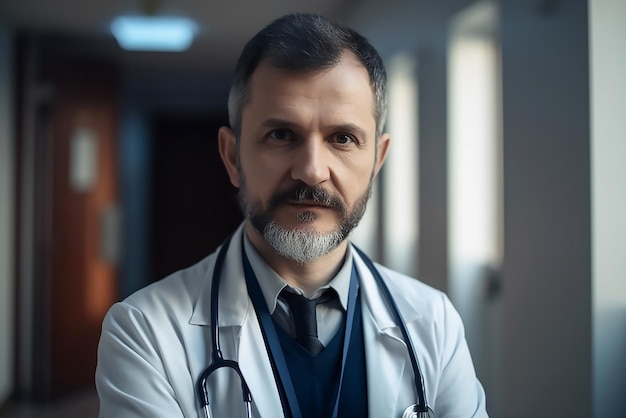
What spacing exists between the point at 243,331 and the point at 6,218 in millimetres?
3067

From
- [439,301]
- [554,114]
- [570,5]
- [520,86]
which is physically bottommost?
[439,301]

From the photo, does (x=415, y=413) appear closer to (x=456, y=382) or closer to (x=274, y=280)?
(x=456, y=382)

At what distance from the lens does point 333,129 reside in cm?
97

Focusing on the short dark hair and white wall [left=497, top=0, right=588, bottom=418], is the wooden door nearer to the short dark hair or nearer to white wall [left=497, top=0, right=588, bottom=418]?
white wall [left=497, top=0, right=588, bottom=418]

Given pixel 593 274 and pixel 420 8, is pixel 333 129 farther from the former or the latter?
pixel 420 8

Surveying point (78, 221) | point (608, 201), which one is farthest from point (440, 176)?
point (78, 221)

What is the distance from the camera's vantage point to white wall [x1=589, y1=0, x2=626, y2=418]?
4.83 feet

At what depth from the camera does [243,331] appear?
99 cm

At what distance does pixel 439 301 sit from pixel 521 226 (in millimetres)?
790

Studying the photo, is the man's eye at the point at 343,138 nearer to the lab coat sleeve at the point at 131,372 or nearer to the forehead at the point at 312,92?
the forehead at the point at 312,92

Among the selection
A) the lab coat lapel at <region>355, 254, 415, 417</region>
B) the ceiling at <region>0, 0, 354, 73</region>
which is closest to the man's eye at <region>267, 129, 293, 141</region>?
the lab coat lapel at <region>355, 254, 415, 417</region>

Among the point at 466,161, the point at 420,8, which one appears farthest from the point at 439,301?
the point at 420,8

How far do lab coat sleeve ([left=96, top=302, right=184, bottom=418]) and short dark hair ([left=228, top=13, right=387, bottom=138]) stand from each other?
0.37 meters

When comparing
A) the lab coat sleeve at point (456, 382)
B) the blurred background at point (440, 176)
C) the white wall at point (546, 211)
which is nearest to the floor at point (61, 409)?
the blurred background at point (440, 176)
